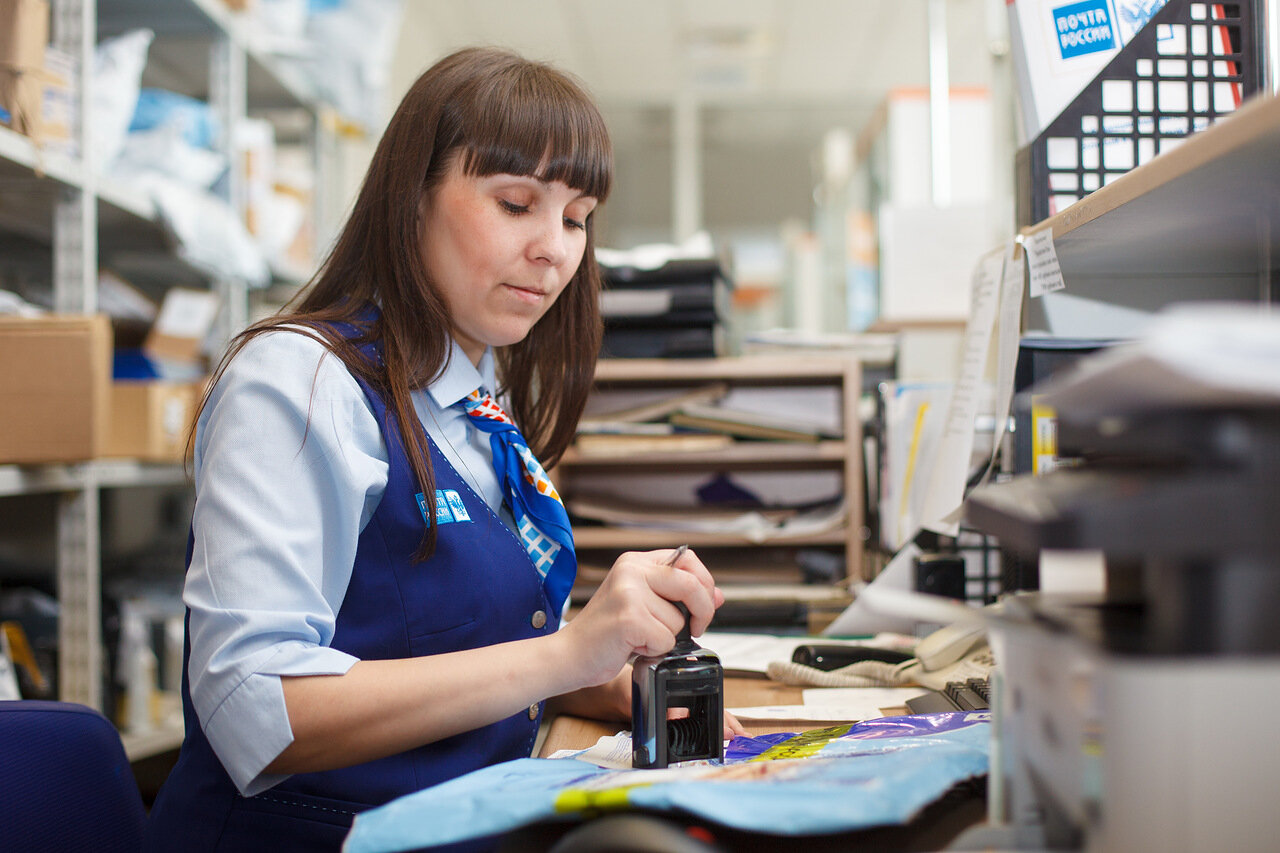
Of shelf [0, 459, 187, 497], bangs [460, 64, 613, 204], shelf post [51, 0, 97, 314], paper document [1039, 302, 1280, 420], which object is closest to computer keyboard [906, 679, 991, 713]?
paper document [1039, 302, 1280, 420]

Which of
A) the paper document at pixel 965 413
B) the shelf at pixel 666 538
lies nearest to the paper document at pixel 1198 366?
the paper document at pixel 965 413

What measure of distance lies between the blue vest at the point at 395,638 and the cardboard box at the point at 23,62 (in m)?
0.87

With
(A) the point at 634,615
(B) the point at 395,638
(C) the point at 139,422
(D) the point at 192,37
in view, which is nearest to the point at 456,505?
(B) the point at 395,638

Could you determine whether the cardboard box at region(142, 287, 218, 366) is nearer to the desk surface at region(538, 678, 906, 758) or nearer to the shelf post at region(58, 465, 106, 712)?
the shelf post at region(58, 465, 106, 712)

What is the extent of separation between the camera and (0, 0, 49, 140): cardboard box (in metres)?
1.25

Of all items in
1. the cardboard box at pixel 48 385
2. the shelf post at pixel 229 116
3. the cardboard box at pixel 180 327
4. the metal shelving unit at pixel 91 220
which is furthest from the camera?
the shelf post at pixel 229 116

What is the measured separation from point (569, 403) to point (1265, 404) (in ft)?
2.95

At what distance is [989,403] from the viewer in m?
1.14

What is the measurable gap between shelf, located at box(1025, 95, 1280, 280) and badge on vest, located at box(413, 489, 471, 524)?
0.55m

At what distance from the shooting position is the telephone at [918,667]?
0.94m

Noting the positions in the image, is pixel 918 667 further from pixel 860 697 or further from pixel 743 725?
pixel 743 725

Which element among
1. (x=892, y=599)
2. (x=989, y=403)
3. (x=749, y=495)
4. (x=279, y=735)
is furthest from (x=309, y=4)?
→ (x=892, y=599)

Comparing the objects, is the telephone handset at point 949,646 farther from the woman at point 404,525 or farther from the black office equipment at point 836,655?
the woman at point 404,525

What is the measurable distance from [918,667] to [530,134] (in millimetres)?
652
